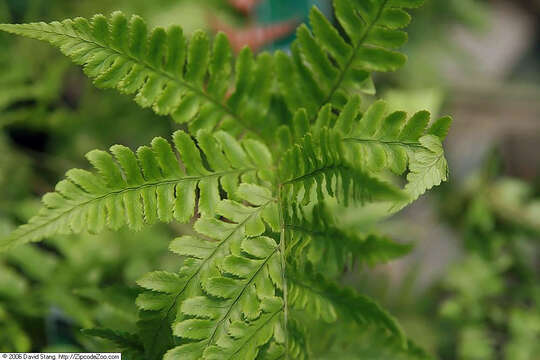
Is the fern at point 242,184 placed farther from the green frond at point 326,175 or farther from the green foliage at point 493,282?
the green foliage at point 493,282

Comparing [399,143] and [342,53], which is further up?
[342,53]

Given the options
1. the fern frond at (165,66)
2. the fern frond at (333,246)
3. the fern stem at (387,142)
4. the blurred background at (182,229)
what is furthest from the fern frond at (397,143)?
the blurred background at (182,229)

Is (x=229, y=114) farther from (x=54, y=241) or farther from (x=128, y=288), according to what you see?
(x=54, y=241)

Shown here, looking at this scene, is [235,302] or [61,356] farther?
[61,356]

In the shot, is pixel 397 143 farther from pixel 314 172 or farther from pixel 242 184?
pixel 242 184

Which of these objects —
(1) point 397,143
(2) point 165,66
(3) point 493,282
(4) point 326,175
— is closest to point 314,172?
(4) point 326,175

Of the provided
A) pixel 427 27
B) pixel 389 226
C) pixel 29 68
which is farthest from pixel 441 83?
pixel 29 68
